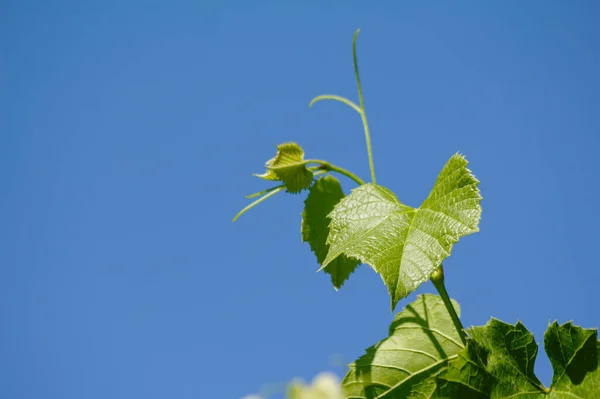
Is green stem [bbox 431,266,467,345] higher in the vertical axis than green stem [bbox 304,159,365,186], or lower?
lower

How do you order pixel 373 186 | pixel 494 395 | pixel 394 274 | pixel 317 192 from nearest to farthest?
pixel 394 274, pixel 494 395, pixel 373 186, pixel 317 192

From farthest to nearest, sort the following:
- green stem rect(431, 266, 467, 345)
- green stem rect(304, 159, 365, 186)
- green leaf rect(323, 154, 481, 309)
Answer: green stem rect(304, 159, 365, 186) < green stem rect(431, 266, 467, 345) < green leaf rect(323, 154, 481, 309)

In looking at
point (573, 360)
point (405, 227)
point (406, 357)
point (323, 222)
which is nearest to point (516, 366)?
point (573, 360)

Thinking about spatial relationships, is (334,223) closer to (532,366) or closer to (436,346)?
(436,346)

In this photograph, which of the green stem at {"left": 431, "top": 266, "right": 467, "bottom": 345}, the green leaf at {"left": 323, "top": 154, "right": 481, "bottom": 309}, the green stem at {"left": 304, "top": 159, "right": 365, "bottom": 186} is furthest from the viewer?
the green stem at {"left": 304, "top": 159, "right": 365, "bottom": 186}

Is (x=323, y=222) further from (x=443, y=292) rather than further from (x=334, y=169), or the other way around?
(x=443, y=292)

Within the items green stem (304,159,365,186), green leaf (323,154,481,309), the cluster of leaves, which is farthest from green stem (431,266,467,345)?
green stem (304,159,365,186)

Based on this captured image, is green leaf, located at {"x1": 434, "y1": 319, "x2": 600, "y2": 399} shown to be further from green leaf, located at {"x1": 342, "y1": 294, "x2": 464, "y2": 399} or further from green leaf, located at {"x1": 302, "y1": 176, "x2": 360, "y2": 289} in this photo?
green leaf, located at {"x1": 302, "y1": 176, "x2": 360, "y2": 289}

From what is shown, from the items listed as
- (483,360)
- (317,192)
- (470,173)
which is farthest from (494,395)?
(317,192)
